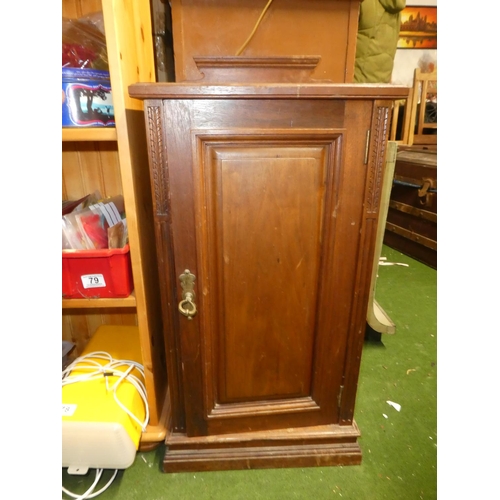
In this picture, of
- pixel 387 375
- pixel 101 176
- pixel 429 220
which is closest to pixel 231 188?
pixel 101 176

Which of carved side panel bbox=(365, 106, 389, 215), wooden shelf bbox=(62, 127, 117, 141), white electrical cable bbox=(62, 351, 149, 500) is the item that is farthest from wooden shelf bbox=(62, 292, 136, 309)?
carved side panel bbox=(365, 106, 389, 215)

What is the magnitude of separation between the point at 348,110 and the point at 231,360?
2.39 feet

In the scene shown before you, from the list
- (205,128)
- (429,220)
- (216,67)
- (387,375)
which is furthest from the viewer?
(429,220)

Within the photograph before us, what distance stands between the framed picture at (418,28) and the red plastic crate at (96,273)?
3.91 meters

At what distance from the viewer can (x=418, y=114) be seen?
3568 millimetres

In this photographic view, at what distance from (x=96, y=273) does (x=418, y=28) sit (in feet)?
13.6

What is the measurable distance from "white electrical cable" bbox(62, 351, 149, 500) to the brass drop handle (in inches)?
14.8

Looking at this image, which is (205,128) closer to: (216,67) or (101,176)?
(216,67)

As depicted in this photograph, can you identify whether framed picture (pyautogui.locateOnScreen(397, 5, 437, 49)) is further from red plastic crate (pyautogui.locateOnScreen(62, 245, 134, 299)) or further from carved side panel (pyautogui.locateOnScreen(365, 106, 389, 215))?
red plastic crate (pyautogui.locateOnScreen(62, 245, 134, 299))

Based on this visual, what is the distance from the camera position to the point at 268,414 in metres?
1.09

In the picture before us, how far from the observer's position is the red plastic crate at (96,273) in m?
0.98

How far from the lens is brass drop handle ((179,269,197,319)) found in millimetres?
914

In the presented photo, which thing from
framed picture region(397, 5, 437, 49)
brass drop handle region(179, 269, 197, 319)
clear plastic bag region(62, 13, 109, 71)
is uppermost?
framed picture region(397, 5, 437, 49)

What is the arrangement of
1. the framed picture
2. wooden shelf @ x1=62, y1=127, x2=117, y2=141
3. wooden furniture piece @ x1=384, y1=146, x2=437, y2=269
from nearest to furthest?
wooden shelf @ x1=62, y1=127, x2=117, y2=141
wooden furniture piece @ x1=384, y1=146, x2=437, y2=269
the framed picture
